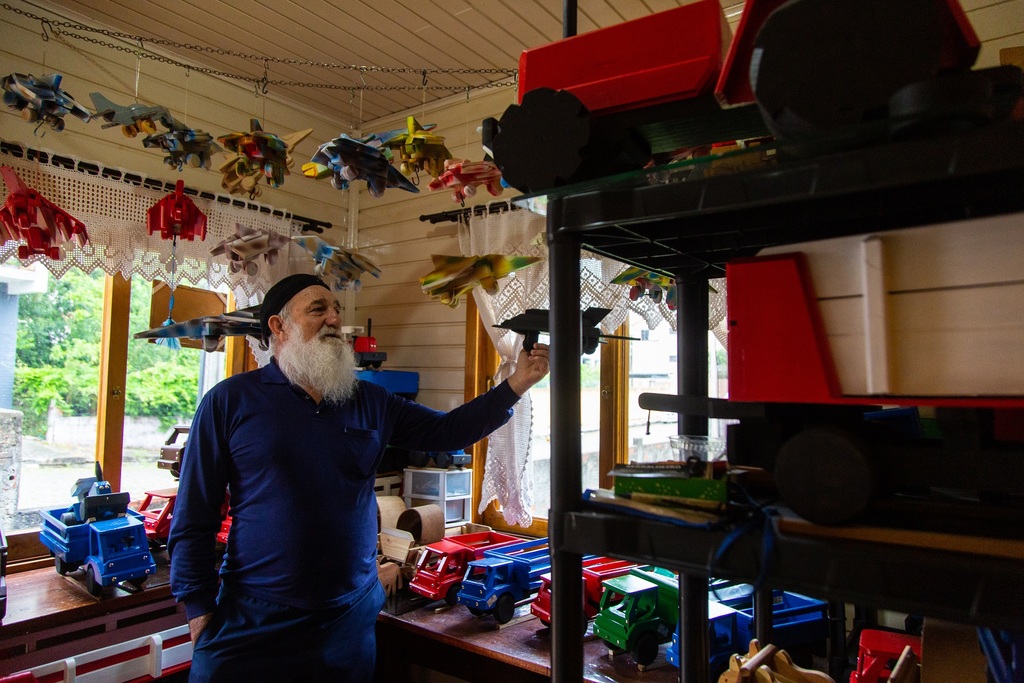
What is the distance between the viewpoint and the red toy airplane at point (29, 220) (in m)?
2.08

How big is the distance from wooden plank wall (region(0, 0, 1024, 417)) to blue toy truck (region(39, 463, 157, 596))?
4.43ft

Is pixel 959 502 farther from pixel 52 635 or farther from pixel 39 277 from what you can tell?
pixel 39 277

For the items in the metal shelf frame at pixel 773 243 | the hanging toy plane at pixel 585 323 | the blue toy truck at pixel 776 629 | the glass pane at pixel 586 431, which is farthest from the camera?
the glass pane at pixel 586 431

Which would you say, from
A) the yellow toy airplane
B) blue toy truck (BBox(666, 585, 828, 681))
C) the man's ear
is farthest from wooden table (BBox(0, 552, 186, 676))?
blue toy truck (BBox(666, 585, 828, 681))

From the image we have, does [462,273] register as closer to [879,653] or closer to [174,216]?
[879,653]

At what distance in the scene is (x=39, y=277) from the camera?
258 cm

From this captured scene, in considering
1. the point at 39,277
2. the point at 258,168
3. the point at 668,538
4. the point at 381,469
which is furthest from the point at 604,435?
the point at 39,277

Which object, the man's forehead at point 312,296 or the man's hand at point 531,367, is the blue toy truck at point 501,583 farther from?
the man's forehead at point 312,296

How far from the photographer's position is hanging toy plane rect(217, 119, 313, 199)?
6.77 ft

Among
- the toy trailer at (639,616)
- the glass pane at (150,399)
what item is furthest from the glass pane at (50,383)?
the toy trailer at (639,616)

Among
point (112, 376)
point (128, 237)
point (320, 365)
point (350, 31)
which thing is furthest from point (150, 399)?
point (350, 31)

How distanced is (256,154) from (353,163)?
44 centimetres

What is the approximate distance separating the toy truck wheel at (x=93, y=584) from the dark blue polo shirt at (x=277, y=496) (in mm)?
641

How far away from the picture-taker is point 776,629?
5.30 ft
